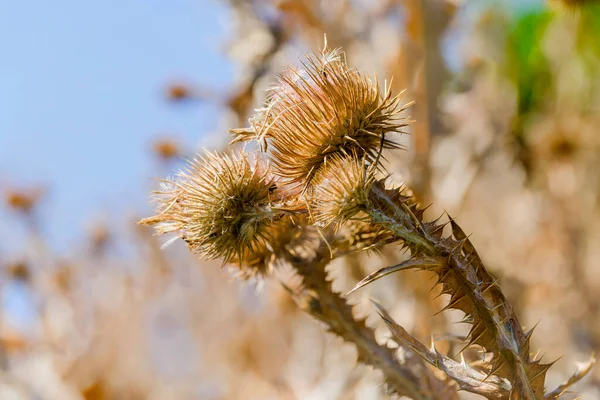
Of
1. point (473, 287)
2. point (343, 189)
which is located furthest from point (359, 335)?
point (343, 189)

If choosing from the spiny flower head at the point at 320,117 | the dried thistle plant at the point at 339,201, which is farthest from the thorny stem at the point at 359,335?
the spiny flower head at the point at 320,117

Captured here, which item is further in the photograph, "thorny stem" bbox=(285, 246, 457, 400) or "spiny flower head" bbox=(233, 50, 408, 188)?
"thorny stem" bbox=(285, 246, 457, 400)

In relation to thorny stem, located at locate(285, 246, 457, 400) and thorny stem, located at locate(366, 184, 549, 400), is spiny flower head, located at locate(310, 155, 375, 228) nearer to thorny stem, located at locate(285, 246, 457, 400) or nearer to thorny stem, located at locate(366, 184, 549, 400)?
thorny stem, located at locate(366, 184, 549, 400)

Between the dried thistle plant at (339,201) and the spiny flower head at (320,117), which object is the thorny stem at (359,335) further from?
the spiny flower head at (320,117)

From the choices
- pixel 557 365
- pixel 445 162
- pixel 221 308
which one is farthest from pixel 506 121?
pixel 221 308

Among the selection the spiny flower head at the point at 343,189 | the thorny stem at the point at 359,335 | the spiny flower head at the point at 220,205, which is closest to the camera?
the spiny flower head at the point at 343,189

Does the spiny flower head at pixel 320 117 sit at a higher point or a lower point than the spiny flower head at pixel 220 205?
higher

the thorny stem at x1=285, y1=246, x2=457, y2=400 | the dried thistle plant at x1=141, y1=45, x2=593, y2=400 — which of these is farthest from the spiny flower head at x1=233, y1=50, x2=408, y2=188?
the thorny stem at x1=285, y1=246, x2=457, y2=400

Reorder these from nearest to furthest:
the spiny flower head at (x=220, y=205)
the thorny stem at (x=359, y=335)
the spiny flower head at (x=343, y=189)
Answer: the spiny flower head at (x=343, y=189) < the spiny flower head at (x=220, y=205) < the thorny stem at (x=359, y=335)

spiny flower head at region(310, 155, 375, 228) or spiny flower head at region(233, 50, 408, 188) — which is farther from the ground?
spiny flower head at region(233, 50, 408, 188)
